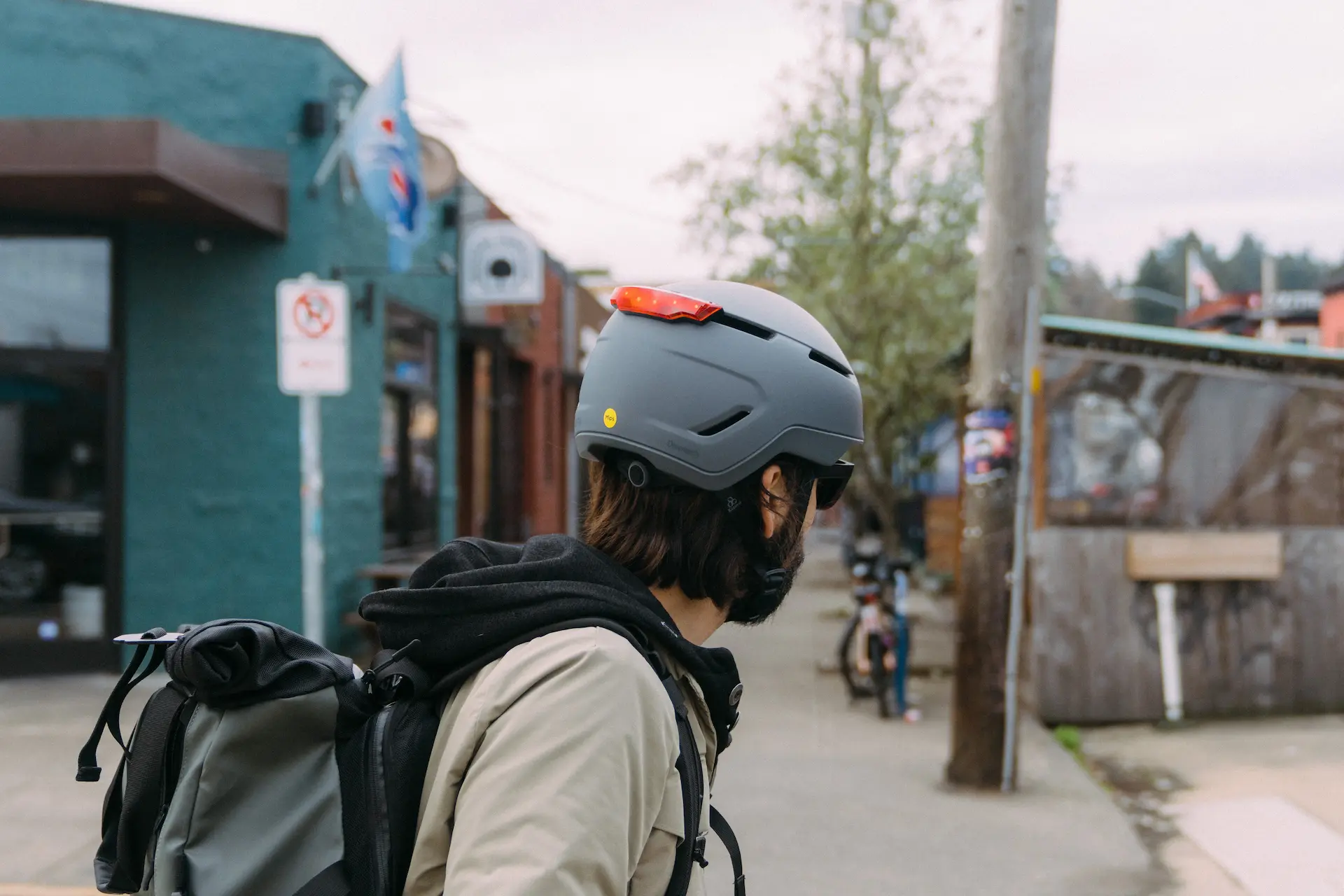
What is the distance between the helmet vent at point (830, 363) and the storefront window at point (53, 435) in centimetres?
855

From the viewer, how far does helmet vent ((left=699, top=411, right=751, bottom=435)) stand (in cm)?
167

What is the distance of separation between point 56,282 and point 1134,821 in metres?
8.39

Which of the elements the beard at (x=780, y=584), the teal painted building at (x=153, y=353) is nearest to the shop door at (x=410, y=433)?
the teal painted building at (x=153, y=353)

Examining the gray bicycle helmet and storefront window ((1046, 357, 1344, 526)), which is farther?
storefront window ((1046, 357, 1344, 526))

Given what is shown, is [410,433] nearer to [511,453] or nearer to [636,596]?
[511,453]

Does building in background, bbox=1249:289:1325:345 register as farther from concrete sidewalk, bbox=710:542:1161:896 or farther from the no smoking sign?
the no smoking sign

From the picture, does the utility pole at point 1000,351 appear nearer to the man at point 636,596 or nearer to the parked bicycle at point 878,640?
the parked bicycle at point 878,640

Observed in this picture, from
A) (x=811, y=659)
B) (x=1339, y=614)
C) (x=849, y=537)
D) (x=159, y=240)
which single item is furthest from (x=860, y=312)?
(x=849, y=537)

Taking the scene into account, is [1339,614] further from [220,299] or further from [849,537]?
[849,537]

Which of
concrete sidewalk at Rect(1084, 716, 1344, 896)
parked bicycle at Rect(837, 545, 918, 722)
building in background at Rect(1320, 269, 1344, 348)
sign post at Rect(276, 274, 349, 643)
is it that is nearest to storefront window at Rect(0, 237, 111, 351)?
sign post at Rect(276, 274, 349, 643)

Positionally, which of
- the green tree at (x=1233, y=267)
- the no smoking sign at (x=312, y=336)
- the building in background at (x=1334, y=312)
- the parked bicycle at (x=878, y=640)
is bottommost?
the parked bicycle at (x=878, y=640)

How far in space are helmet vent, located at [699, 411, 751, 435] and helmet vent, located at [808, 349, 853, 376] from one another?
0.65 ft

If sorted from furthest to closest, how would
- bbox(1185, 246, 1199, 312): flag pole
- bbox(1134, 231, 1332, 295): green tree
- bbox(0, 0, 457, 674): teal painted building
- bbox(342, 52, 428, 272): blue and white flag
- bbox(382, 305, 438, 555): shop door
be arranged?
bbox(1134, 231, 1332, 295): green tree, bbox(1185, 246, 1199, 312): flag pole, bbox(382, 305, 438, 555): shop door, bbox(0, 0, 457, 674): teal painted building, bbox(342, 52, 428, 272): blue and white flag

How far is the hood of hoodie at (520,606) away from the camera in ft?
4.57
